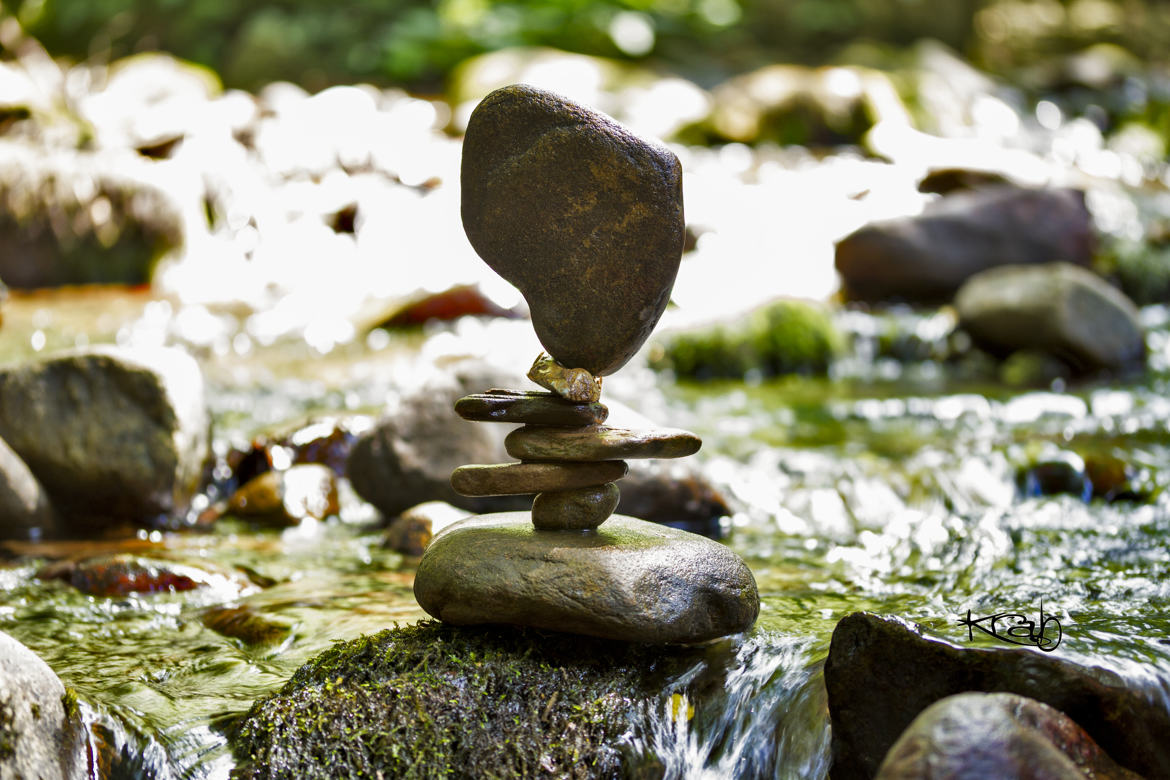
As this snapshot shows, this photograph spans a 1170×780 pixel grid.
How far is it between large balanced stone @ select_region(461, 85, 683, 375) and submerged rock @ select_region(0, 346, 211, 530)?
3069mm

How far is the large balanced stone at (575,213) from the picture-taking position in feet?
10.0

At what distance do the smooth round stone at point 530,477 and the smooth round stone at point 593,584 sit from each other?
159 millimetres

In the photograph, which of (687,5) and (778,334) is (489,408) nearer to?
(778,334)

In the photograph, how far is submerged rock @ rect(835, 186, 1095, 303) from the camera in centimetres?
1090

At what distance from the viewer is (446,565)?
321cm

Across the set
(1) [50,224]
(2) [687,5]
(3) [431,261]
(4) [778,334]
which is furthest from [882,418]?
(2) [687,5]

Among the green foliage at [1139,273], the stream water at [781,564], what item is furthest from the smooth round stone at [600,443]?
the green foliage at [1139,273]

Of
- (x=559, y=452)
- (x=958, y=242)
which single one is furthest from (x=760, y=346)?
(x=559, y=452)

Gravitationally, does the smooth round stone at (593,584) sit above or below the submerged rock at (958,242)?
below

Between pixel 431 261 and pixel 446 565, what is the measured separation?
946cm

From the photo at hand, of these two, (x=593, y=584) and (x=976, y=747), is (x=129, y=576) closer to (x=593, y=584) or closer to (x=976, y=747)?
(x=593, y=584)

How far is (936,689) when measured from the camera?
267cm
